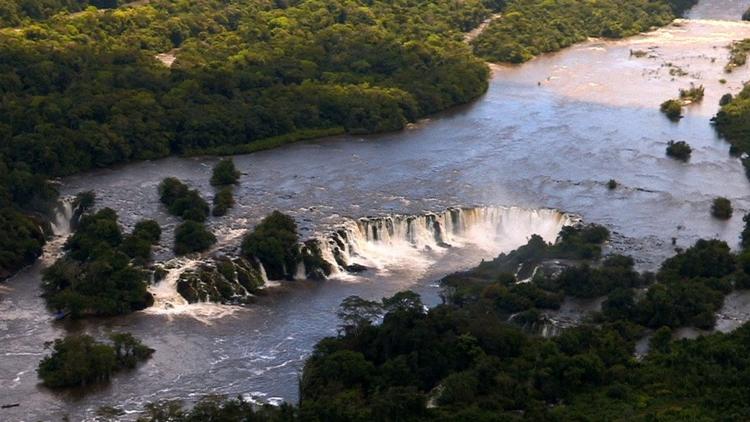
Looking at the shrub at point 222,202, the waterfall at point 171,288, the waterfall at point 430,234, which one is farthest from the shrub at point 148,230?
the waterfall at point 430,234

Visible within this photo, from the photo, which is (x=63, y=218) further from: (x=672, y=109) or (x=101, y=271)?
(x=672, y=109)

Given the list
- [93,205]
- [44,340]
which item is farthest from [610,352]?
[93,205]

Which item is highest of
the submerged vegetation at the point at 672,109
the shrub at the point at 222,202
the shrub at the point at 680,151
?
the shrub at the point at 222,202

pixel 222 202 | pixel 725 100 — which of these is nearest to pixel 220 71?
pixel 222 202

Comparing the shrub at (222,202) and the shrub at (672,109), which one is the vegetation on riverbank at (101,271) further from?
the shrub at (672,109)

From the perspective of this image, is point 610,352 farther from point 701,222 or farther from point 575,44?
point 575,44

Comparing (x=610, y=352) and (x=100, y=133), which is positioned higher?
(x=100, y=133)
